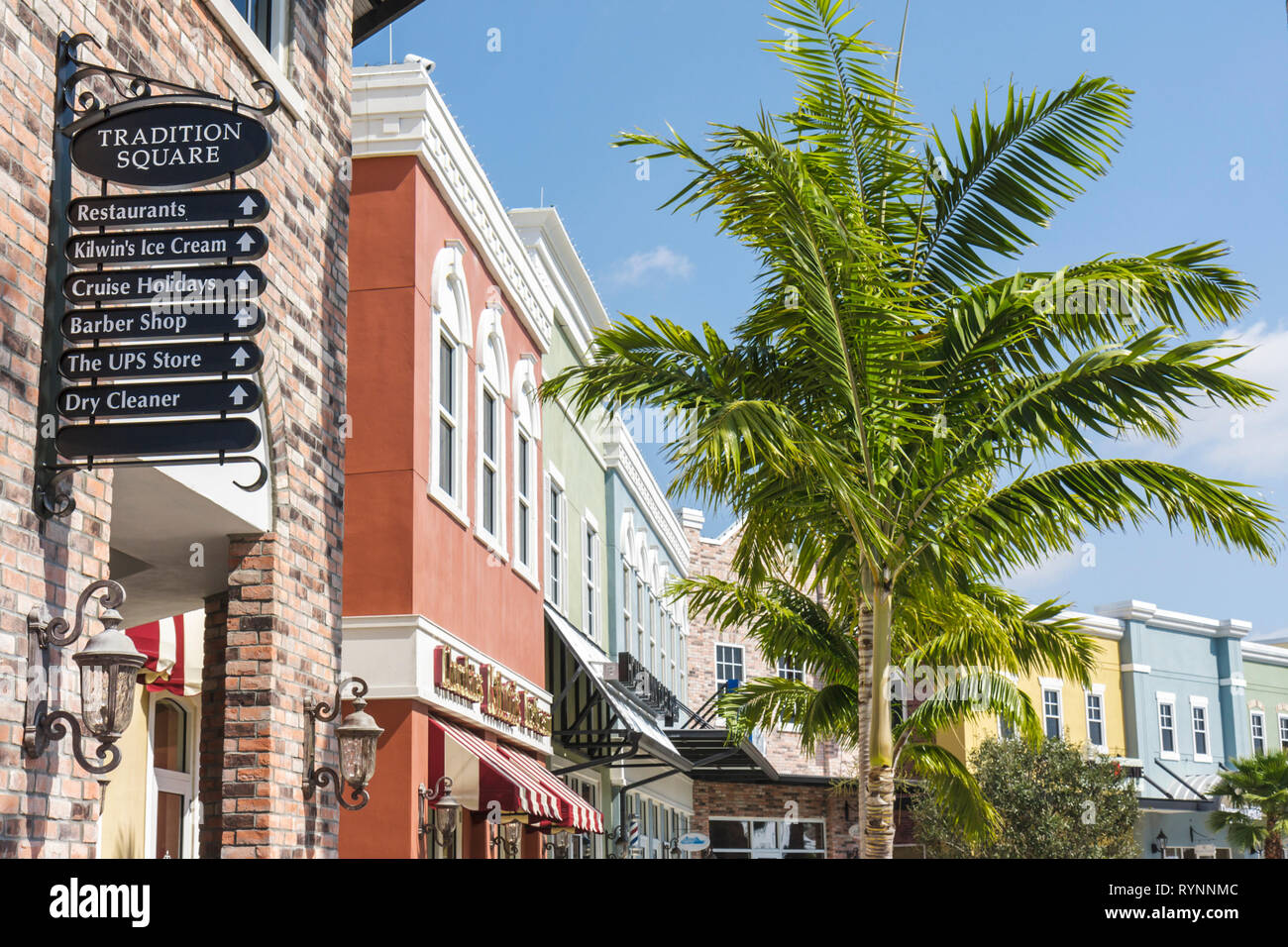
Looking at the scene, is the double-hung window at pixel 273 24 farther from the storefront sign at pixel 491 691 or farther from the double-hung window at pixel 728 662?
the double-hung window at pixel 728 662

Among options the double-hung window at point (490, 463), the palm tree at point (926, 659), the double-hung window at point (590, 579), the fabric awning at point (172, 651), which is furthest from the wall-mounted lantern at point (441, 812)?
the double-hung window at point (590, 579)

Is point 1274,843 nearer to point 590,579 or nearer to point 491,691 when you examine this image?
point 590,579

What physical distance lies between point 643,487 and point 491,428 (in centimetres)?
1587

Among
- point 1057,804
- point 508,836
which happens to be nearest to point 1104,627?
point 1057,804

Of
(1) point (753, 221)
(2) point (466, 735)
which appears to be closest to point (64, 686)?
(1) point (753, 221)

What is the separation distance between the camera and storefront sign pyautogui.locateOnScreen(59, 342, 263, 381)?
562 centimetres

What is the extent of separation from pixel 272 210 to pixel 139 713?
4939 mm

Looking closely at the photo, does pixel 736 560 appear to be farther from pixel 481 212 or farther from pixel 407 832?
A: pixel 481 212

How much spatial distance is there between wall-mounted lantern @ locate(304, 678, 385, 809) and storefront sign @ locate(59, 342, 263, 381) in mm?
3004

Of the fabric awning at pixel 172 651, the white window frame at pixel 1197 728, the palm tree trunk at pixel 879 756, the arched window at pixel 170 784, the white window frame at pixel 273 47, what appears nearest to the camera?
the white window frame at pixel 273 47

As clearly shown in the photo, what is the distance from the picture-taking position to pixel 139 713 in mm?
11031

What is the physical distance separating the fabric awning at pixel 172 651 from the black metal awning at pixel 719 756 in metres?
14.2

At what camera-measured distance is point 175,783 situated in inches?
452

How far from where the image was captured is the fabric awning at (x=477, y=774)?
1246cm
